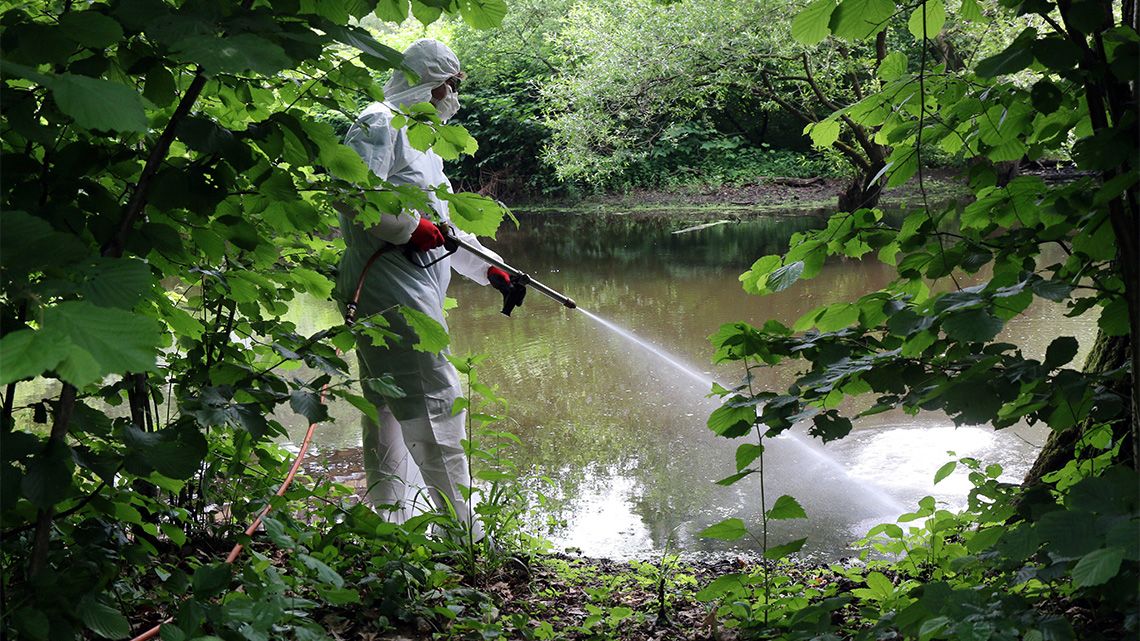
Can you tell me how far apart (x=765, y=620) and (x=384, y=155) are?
2.07 meters

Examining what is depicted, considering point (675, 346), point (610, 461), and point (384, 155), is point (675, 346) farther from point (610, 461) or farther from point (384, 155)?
point (384, 155)

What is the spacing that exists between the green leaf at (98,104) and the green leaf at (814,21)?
1334 millimetres

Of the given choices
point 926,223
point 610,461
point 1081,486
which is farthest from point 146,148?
point 610,461

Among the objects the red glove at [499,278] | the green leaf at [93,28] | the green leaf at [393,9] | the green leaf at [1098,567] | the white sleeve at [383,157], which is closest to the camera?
the green leaf at [1098,567]

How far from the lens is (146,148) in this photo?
1992 mm

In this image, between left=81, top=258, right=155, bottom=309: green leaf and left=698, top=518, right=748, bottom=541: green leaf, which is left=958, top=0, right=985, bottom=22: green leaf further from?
left=81, top=258, right=155, bottom=309: green leaf

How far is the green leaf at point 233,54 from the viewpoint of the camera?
45.2 inches

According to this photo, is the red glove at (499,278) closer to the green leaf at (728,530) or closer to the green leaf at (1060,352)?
the green leaf at (728,530)

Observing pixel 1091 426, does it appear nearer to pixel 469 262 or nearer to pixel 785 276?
pixel 785 276

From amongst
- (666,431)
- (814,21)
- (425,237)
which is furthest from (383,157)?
(666,431)

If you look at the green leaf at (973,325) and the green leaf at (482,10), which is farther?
the green leaf at (482,10)

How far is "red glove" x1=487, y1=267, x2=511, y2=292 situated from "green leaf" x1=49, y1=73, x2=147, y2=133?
2834 millimetres

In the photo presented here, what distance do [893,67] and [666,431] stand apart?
3764 mm

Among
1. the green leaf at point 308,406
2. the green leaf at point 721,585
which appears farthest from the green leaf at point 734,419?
the green leaf at point 308,406
